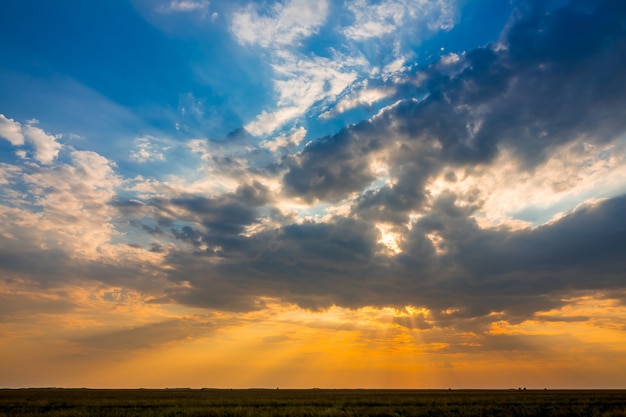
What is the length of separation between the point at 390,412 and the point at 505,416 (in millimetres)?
9205

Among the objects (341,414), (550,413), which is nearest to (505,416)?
(550,413)

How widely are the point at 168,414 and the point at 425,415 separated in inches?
853

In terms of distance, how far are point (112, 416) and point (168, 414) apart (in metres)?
4.30

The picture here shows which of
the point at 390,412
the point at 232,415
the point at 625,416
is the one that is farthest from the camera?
the point at 390,412

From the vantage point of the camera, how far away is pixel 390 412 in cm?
3509

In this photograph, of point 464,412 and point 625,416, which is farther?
point 464,412

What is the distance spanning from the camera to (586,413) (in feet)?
114

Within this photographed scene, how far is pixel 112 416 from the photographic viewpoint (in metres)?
32.1

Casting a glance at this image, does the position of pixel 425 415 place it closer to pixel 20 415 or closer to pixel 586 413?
pixel 586 413

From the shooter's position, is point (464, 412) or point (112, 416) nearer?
point (112, 416)

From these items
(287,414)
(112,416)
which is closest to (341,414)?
(287,414)

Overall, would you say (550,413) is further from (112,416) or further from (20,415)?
(20,415)

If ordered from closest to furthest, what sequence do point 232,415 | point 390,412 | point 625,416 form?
point 625,416 < point 232,415 < point 390,412

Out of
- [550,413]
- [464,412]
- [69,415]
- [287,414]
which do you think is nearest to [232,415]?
[287,414]
